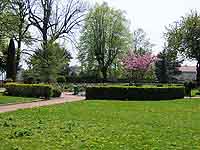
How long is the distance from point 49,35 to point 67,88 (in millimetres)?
13393

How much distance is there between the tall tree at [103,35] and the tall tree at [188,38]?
8.63 meters

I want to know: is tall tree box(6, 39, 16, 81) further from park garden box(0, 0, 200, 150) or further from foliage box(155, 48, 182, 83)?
foliage box(155, 48, 182, 83)

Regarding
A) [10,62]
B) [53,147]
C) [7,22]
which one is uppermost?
[7,22]

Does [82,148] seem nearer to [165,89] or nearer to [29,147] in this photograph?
[29,147]

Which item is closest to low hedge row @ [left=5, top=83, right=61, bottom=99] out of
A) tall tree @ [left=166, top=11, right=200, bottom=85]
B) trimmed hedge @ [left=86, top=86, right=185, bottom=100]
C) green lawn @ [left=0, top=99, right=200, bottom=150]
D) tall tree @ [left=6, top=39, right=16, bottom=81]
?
trimmed hedge @ [left=86, top=86, right=185, bottom=100]

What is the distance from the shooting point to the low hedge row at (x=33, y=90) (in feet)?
116

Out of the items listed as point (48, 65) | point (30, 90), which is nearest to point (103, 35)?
point (48, 65)

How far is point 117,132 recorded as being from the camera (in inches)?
533

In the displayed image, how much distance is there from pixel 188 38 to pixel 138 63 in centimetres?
1308

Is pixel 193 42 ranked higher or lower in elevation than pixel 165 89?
higher

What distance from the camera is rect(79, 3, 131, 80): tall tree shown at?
70938mm

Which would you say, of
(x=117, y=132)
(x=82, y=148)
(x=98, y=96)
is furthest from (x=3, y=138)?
(x=98, y=96)

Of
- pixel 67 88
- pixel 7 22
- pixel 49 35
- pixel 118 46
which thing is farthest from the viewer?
pixel 118 46

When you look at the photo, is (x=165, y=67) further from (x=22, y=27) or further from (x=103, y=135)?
(x=103, y=135)
